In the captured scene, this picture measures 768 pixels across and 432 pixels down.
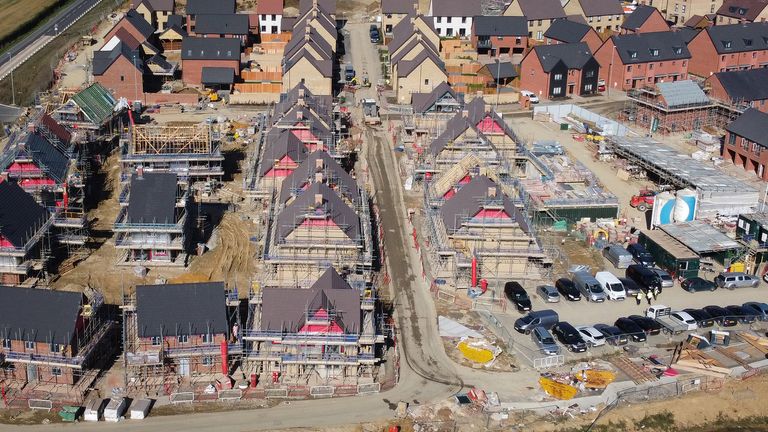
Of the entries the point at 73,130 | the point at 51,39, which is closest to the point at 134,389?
the point at 73,130

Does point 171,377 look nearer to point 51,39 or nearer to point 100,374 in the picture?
point 100,374

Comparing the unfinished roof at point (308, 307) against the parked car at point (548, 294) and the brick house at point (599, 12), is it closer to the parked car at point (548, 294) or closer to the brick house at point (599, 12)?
the parked car at point (548, 294)

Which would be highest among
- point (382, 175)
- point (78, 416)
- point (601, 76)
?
point (601, 76)

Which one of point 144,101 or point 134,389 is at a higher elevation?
point 144,101

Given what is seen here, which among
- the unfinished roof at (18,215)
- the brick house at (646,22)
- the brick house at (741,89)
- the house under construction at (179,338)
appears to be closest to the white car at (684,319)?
the house under construction at (179,338)

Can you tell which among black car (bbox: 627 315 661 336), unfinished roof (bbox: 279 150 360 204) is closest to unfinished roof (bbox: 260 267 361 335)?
unfinished roof (bbox: 279 150 360 204)
